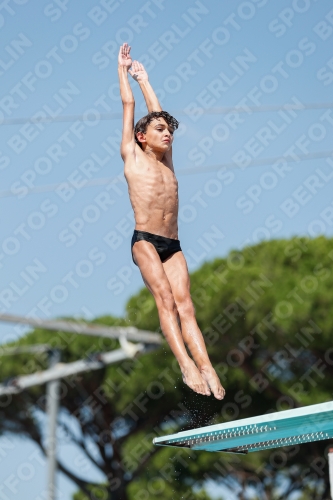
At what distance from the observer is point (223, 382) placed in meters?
24.2

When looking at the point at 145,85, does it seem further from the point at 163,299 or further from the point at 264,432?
the point at 264,432

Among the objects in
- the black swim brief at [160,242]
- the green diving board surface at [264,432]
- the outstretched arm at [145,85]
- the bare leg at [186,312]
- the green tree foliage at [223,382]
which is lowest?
the green tree foliage at [223,382]

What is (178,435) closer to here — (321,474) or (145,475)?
(321,474)

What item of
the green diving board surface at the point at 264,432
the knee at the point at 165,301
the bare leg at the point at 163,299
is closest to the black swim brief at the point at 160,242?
the bare leg at the point at 163,299

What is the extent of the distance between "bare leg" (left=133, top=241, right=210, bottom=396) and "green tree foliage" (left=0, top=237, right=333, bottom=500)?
13149 millimetres

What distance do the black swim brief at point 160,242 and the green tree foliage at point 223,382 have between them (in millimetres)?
13003

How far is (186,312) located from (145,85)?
2.41 metres

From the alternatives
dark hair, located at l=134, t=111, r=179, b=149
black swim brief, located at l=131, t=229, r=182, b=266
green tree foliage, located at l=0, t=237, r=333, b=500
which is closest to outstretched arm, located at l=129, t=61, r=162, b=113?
dark hair, located at l=134, t=111, r=179, b=149

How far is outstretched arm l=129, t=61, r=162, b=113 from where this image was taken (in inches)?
320

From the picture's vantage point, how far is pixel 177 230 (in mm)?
7805

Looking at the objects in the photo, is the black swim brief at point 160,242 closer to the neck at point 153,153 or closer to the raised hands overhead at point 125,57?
the neck at point 153,153

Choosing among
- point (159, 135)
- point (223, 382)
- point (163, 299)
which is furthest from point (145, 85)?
point (223, 382)

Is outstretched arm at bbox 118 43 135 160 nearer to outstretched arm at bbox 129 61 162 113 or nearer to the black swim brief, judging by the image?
outstretched arm at bbox 129 61 162 113

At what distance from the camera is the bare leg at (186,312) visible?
288 inches
